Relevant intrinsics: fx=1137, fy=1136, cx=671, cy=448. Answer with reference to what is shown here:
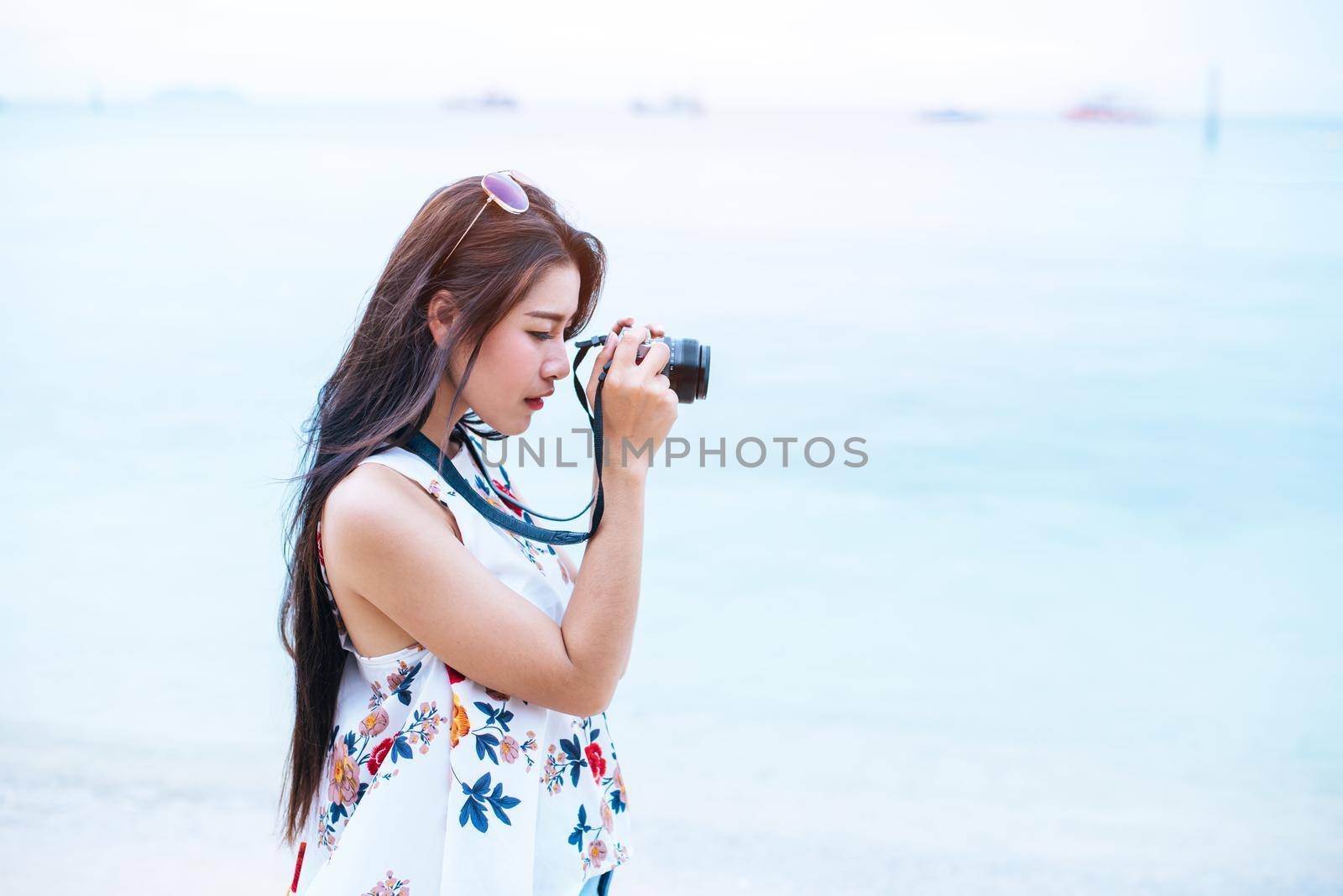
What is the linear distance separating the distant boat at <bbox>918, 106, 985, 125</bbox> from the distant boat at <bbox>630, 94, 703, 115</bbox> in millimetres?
903

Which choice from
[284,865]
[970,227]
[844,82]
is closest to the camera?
[284,865]

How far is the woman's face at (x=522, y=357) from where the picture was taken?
943 millimetres

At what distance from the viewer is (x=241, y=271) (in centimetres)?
500

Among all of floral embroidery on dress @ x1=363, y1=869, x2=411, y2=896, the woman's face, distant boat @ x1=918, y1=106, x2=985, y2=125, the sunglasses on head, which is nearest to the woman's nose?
the woman's face

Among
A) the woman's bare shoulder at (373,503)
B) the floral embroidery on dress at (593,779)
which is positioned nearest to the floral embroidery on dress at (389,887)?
the floral embroidery on dress at (593,779)

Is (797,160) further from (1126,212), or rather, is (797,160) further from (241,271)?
(241,271)

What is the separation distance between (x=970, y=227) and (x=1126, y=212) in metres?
0.70

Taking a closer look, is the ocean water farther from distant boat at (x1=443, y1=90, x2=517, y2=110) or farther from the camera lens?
the camera lens

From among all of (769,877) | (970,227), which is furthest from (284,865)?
(970,227)

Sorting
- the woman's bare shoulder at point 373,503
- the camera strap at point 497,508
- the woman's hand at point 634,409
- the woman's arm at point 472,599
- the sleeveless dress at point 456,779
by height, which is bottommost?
the sleeveless dress at point 456,779

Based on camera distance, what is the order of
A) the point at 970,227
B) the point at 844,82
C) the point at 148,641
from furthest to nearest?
the point at 970,227
the point at 844,82
the point at 148,641

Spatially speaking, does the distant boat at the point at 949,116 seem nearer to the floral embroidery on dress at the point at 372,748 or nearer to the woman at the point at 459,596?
the woman at the point at 459,596

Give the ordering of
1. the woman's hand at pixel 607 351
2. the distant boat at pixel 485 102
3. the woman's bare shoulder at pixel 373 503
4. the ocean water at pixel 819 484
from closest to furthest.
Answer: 1. the woman's bare shoulder at pixel 373 503
2. the woman's hand at pixel 607 351
3. the ocean water at pixel 819 484
4. the distant boat at pixel 485 102

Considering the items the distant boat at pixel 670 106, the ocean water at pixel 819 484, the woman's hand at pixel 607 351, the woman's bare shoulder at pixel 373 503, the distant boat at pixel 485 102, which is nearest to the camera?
the woman's bare shoulder at pixel 373 503
